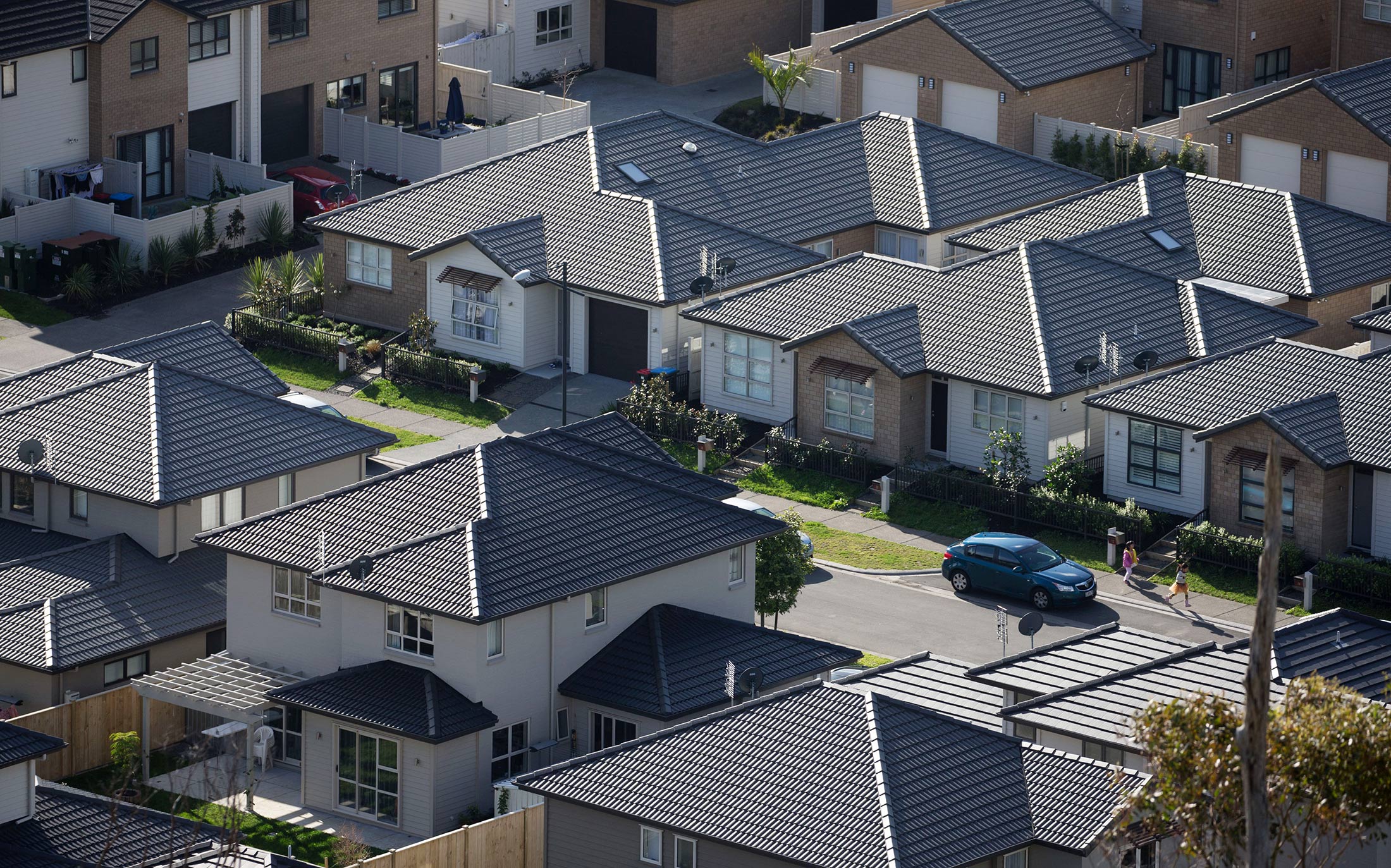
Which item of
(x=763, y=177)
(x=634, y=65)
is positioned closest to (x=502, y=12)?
(x=634, y=65)

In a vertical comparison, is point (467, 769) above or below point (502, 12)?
below

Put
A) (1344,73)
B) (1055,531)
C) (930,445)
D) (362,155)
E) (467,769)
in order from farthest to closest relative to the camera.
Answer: (362,155) < (1344,73) < (930,445) < (1055,531) < (467,769)

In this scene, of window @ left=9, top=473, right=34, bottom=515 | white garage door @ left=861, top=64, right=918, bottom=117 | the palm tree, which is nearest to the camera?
window @ left=9, top=473, right=34, bottom=515

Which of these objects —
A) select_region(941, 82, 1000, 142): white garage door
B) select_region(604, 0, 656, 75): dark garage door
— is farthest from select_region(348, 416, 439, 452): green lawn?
select_region(604, 0, 656, 75): dark garage door

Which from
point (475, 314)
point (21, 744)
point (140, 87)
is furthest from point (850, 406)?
point (21, 744)

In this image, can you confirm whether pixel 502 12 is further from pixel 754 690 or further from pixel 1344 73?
pixel 754 690

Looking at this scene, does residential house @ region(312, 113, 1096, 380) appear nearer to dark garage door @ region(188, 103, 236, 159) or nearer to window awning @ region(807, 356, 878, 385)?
window awning @ region(807, 356, 878, 385)

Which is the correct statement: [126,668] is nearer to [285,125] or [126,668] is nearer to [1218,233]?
[1218,233]
